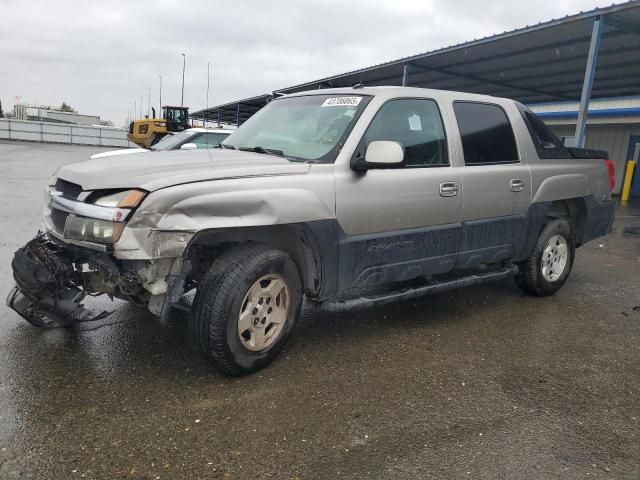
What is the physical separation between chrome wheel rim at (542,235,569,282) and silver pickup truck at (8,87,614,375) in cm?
42

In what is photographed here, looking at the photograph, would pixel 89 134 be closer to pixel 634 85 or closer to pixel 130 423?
pixel 634 85

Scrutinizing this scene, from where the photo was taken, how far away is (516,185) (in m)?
4.64

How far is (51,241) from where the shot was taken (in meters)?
3.32

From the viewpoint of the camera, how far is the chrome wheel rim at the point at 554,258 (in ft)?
17.0

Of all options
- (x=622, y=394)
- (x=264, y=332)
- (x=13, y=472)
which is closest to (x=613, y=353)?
(x=622, y=394)

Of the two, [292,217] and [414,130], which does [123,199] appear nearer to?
[292,217]

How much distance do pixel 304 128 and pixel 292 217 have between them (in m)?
0.99

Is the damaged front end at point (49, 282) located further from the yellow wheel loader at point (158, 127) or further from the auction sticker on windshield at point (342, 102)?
the yellow wheel loader at point (158, 127)

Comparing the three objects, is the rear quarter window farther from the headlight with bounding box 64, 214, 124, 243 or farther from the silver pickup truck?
the headlight with bounding box 64, 214, 124, 243

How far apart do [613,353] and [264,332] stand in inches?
110

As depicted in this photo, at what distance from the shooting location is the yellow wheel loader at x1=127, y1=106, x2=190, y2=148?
28.2m

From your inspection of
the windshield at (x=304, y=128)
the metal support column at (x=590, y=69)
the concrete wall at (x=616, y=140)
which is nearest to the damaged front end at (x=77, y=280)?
the windshield at (x=304, y=128)

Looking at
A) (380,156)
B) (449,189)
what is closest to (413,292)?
(449,189)

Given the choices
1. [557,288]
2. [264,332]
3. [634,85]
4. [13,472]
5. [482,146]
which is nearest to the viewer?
[13,472]
